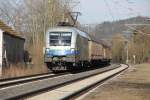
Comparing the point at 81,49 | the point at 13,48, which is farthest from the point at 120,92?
the point at 13,48

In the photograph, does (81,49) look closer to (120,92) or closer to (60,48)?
(60,48)

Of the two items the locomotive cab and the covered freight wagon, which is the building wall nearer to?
the covered freight wagon

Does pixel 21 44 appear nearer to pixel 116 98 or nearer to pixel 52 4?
pixel 52 4

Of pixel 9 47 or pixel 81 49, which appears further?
pixel 9 47

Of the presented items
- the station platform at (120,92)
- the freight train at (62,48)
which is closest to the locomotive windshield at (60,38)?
the freight train at (62,48)

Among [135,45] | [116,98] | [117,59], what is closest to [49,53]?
[116,98]

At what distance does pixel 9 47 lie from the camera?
168ft

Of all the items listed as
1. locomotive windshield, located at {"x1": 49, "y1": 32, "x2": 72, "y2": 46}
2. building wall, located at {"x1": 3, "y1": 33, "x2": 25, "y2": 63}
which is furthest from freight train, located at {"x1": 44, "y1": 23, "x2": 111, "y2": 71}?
building wall, located at {"x1": 3, "y1": 33, "x2": 25, "y2": 63}

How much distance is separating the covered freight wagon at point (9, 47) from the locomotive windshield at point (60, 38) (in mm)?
7982

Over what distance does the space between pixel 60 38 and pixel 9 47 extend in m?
15.1

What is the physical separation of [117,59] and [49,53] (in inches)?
4089

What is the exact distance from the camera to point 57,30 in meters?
37.9

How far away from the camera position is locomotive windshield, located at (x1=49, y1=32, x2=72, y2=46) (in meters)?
37.3

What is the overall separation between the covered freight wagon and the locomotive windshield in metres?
7.98
